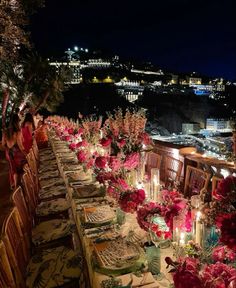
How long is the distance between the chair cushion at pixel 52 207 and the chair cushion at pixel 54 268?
0.82m

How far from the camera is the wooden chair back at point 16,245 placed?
1.68 metres

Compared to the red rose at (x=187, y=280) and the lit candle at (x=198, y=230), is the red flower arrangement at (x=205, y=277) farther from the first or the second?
the lit candle at (x=198, y=230)

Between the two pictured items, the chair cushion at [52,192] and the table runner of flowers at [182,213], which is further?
the chair cushion at [52,192]

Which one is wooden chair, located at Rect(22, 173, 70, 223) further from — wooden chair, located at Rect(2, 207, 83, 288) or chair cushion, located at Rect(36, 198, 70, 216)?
wooden chair, located at Rect(2, 207, 83, 288)

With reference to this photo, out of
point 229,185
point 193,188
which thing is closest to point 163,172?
point 193,188

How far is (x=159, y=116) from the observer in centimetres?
4594

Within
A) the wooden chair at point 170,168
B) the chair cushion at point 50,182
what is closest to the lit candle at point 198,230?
the wooden chair at point 170,168

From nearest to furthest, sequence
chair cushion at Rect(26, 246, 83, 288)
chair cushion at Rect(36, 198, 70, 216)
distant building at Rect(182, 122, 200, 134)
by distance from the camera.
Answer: chair cushion at Rect(26, 246, 83, 288) → chair cushion at Rect(36, 198, 70, 216) → distant building at Rect(182, 122, 200, 134)

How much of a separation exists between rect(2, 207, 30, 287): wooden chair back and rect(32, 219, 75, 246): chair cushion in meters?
0.33

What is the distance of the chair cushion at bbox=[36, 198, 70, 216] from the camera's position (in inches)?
127

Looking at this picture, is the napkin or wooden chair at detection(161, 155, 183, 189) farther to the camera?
wooden chair at detection(161, 155, 183, 189)

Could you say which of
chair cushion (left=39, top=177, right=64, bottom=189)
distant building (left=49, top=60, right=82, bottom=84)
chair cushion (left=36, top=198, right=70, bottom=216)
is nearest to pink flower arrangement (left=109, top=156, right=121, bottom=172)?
chair cushion (left=36, top=198, right=70, bottom=216)

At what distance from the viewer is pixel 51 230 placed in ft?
9.09

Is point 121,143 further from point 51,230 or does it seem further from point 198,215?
point 198,215
